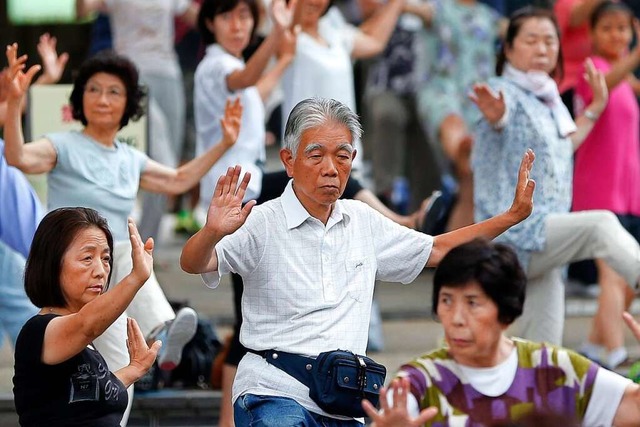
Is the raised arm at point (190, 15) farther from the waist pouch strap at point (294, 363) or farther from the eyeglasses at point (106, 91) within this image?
the waist pouch strap at point (294, 363)

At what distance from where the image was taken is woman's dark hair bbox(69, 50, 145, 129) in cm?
688

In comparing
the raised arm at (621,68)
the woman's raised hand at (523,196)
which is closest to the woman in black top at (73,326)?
the woman's raised hand at (523,196)

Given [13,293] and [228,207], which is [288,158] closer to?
[228,207]

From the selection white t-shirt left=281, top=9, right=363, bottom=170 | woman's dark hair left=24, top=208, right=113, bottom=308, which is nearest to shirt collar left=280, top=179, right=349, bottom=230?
woman's dark hair left=24, top=208, right=113, bottom=308

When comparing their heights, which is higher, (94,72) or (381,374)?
(94,72)

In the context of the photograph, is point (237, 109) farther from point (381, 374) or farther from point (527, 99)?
point (381, 374)

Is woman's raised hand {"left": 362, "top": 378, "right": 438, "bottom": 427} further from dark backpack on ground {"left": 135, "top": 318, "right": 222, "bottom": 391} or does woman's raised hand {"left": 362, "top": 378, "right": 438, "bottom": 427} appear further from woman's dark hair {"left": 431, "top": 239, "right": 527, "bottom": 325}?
dark backpack on ground {"left": 135, "top": 318, "right": 222, "bottom": 391}

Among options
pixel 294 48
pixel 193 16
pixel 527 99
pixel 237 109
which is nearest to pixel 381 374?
pixel 237 109

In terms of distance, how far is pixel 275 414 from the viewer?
527 cm

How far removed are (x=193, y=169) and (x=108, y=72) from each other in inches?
20.7

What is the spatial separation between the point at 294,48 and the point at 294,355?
3012 mm

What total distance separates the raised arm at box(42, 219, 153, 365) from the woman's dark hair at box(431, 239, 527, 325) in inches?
36.4

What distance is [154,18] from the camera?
31.8 feet

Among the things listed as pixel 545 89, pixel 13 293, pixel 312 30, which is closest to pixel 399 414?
pixel 13 293
